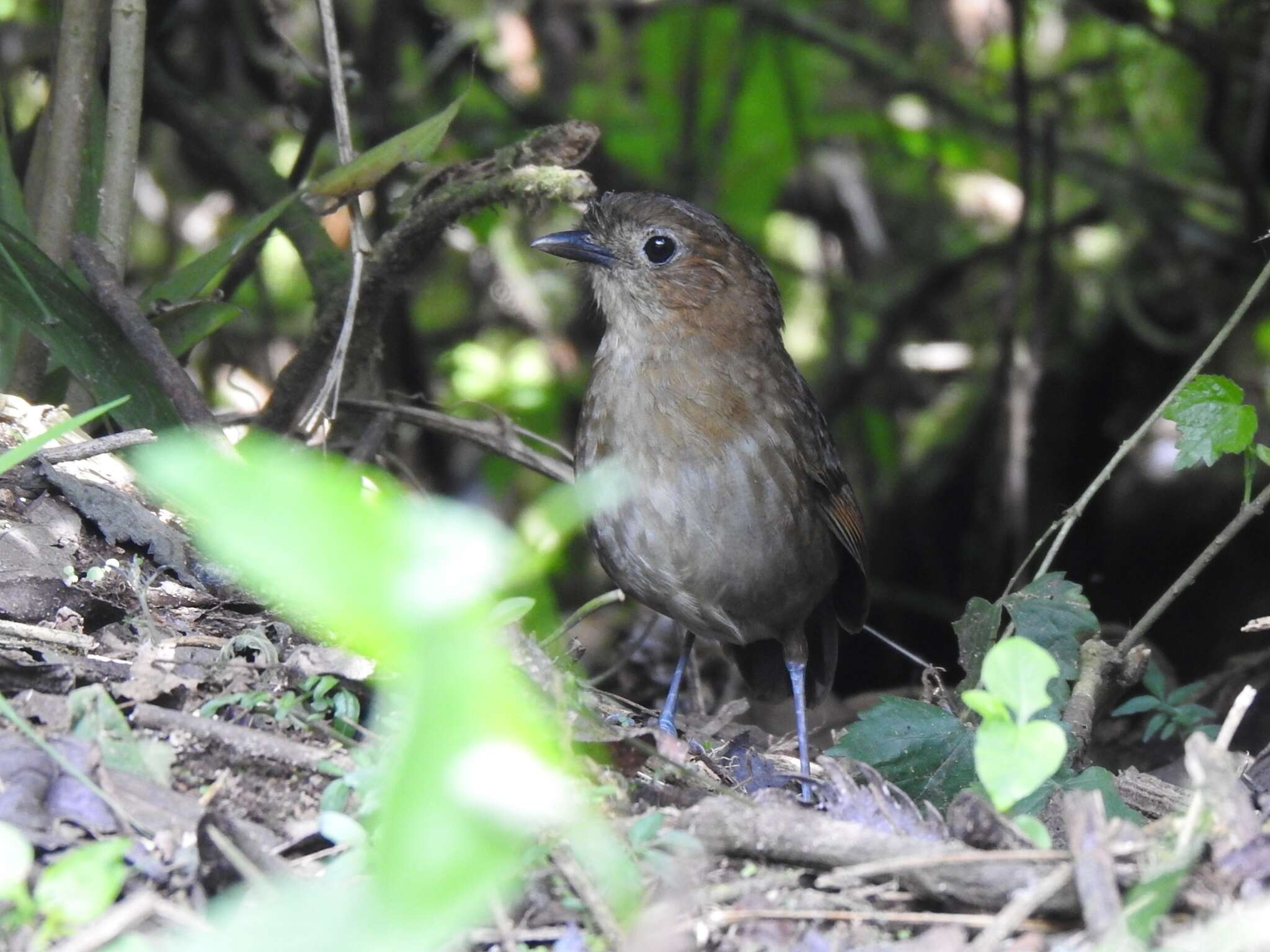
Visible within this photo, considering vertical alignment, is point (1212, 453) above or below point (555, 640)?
above

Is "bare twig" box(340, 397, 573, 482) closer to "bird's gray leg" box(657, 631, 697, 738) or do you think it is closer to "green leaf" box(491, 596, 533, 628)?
"bird's gray leg" box(657, 631, 697, 738)

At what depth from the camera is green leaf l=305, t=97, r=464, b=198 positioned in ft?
10.9

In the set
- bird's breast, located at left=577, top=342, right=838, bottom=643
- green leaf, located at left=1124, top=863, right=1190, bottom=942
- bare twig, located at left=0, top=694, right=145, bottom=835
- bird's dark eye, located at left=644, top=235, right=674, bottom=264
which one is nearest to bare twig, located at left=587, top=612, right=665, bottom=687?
bird's breast, located at left=577, top=342, right=838, bottom=643

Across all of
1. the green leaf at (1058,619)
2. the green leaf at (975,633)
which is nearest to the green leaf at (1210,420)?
the green leaf at (1058,619)

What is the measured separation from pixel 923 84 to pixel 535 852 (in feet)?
16.9

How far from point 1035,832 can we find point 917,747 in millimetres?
971

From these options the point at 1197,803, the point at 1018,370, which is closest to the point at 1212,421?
the point at 1197,803

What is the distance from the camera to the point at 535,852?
203 cm

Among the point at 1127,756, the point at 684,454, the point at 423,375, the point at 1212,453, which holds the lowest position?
the point at 1127,756

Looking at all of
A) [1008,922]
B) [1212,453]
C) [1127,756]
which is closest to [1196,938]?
[1008,922]

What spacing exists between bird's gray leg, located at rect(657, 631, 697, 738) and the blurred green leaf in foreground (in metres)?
2.25

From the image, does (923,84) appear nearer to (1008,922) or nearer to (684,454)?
(684,454)

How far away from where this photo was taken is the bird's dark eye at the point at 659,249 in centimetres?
407

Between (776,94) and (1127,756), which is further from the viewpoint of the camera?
(776,94)
